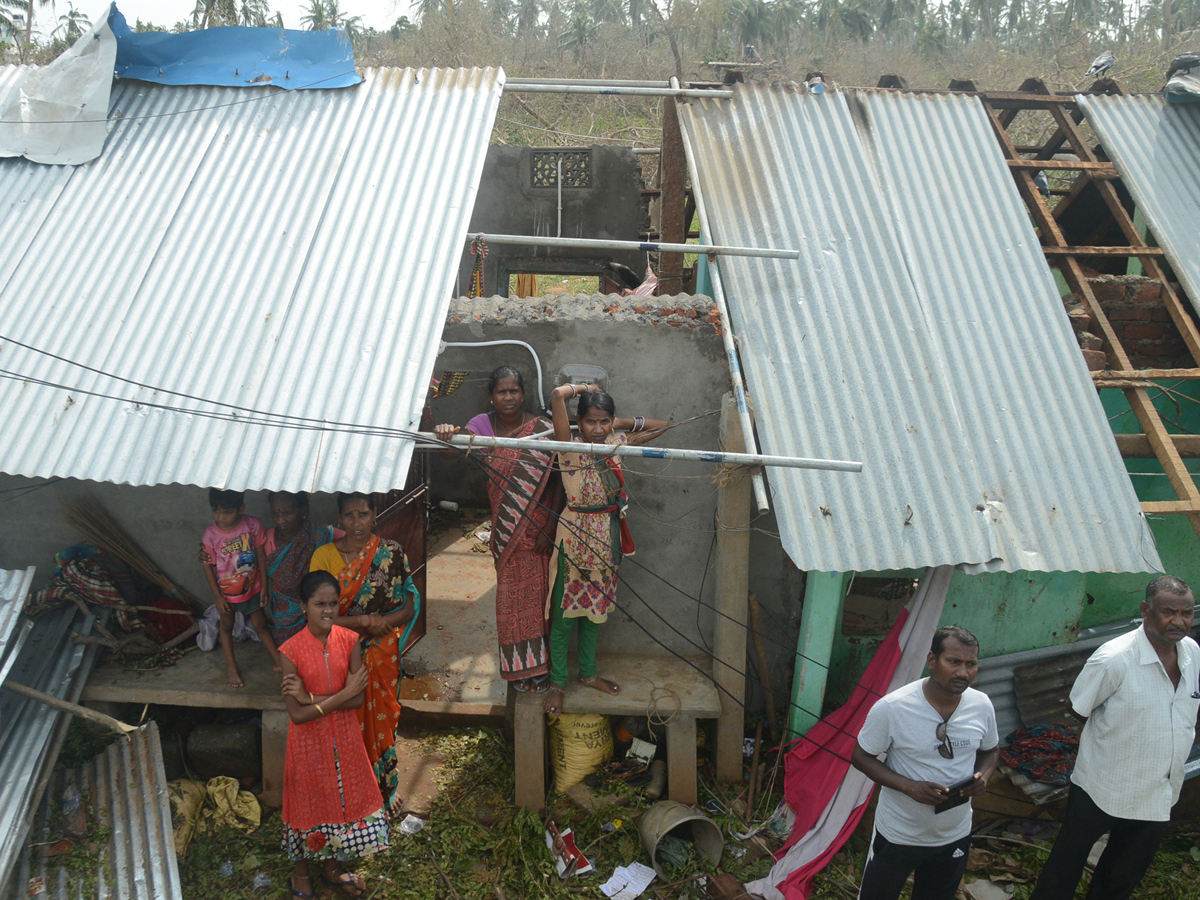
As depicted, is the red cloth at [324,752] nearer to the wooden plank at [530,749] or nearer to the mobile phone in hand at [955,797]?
the wooden plank at [530,749]

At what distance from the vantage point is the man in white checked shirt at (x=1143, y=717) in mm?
3369

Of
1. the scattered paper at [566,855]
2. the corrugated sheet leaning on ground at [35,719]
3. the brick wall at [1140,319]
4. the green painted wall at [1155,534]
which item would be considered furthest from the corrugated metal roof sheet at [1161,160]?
the corrugated sheet leaning on ground at [35,719]

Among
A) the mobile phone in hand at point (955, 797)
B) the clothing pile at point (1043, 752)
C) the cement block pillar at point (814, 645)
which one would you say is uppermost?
the cement block pillar at point (814, 645)

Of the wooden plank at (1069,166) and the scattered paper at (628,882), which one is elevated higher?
the wooden plank at (1069,166)

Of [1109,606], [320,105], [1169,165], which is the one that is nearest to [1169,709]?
[1109,606]

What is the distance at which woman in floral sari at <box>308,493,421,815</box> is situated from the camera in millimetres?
4141

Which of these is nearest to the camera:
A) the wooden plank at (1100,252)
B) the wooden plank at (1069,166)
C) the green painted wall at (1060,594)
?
the green painted wall at (1060,594)

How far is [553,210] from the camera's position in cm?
1063

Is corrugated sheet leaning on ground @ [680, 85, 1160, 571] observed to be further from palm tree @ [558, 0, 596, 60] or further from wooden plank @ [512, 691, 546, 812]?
palm tree @ [558, 0, 596, 60]

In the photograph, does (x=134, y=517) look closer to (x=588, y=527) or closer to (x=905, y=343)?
(x=588, y=527)

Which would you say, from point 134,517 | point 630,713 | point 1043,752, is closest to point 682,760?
point 630,713

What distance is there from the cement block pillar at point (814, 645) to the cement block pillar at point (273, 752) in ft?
9.77

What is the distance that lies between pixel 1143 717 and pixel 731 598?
6.49 feet

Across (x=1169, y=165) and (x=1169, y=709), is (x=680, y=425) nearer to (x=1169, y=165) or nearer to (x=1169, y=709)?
(x=1169, y=709)
